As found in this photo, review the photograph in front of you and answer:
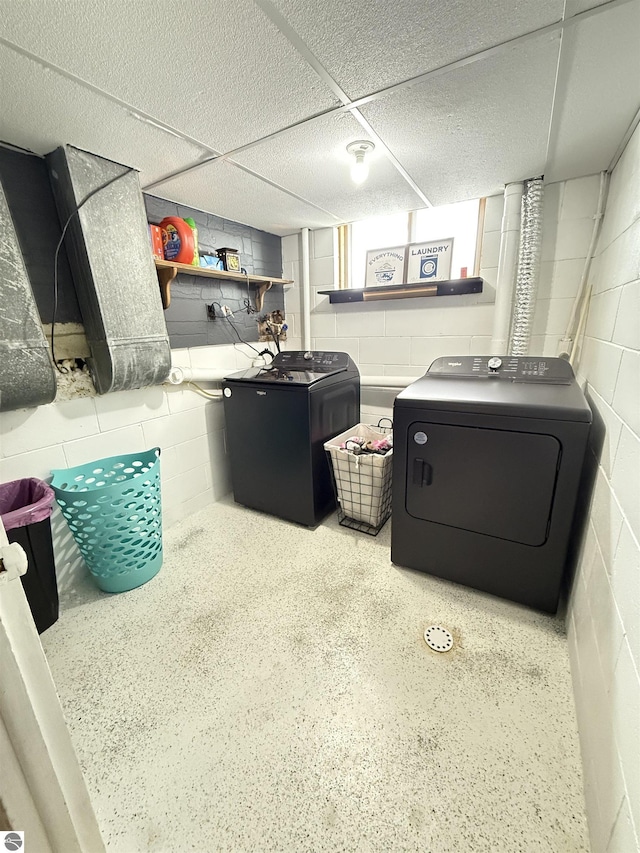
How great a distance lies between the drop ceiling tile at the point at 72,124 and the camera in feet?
3.52

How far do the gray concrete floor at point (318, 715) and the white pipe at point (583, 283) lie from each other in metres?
1.51

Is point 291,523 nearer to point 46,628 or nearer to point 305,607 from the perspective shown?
point 305,607

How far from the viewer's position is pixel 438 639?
1.41 m

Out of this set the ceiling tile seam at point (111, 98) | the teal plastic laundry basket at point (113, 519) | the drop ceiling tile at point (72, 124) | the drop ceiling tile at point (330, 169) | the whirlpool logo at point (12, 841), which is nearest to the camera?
the whirlpool logo at point (12, 841)

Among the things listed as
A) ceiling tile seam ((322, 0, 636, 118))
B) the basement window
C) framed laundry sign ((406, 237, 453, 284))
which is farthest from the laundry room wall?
framed laundry sign ((406, 237, 453, 284))

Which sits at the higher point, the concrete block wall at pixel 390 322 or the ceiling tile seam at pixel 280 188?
the ceiling tile seam at pixel 280 188

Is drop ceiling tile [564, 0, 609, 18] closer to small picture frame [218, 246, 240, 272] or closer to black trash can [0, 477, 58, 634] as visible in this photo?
small picture frame [218, 246, 240, 272]

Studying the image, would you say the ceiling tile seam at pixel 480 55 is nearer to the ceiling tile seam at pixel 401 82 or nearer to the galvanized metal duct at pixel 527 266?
the ceiling tile seam at pixel 401 82

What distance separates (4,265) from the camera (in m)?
1.36

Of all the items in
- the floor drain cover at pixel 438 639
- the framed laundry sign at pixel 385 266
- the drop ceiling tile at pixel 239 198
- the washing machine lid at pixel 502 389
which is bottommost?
the floor drain cover at pixel 438 639

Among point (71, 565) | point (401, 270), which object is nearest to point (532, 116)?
point (401, 270)

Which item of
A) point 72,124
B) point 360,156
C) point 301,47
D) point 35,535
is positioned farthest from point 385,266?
point 35,535

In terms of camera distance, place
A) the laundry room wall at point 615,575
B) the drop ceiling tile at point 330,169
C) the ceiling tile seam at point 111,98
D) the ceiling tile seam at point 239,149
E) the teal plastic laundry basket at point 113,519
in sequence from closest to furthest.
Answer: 1. the laundry room wall at point 615,575
2. the ceiling tile seam at point 111,98
3. the ceiling tile seam at point 239,149
4. the drop ceiling tile at point 330,169
5. the teal plastic laundry basket at point 113,519

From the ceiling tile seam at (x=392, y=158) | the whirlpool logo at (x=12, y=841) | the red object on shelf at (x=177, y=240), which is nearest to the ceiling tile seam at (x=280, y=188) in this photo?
the red object on shelf at (x=177, y=240)
